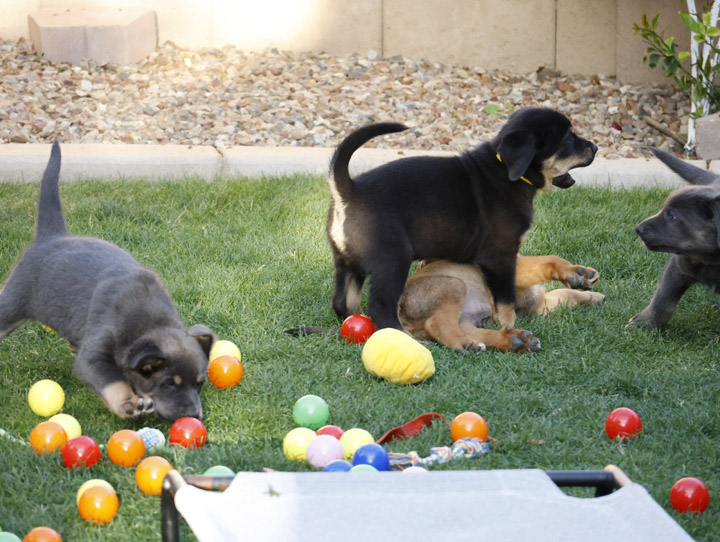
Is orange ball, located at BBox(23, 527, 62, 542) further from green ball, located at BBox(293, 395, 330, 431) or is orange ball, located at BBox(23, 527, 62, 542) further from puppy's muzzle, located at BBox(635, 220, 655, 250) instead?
puppy's muzzle, located at BBox(635, 220, 655, 250)

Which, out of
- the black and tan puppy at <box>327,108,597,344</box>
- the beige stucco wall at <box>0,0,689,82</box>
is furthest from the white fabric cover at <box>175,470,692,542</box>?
the beige stucco wall at <box>0,0,689,82</box>

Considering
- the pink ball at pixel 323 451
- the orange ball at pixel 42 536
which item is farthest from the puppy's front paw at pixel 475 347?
the orange ball at pixel 42 536

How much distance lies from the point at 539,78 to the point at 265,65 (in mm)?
2967

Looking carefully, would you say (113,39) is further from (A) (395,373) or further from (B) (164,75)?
(A) (395,373)

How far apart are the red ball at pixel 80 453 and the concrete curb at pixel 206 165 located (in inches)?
163

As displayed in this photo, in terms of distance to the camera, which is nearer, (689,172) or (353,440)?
(353,440)

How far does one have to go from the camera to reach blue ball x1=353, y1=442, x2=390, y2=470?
3.10m

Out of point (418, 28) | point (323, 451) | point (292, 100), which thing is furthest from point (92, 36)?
point (323, 451)

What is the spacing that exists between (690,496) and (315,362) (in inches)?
78.3

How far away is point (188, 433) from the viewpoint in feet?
11.1

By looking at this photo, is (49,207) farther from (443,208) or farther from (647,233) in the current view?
(647,233)

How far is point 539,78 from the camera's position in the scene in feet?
31.5

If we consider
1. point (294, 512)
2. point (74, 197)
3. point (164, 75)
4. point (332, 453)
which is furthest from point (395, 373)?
point (164, 75)

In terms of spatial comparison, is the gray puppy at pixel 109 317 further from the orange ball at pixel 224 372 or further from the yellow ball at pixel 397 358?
the yellow ball at pixel 397 358
